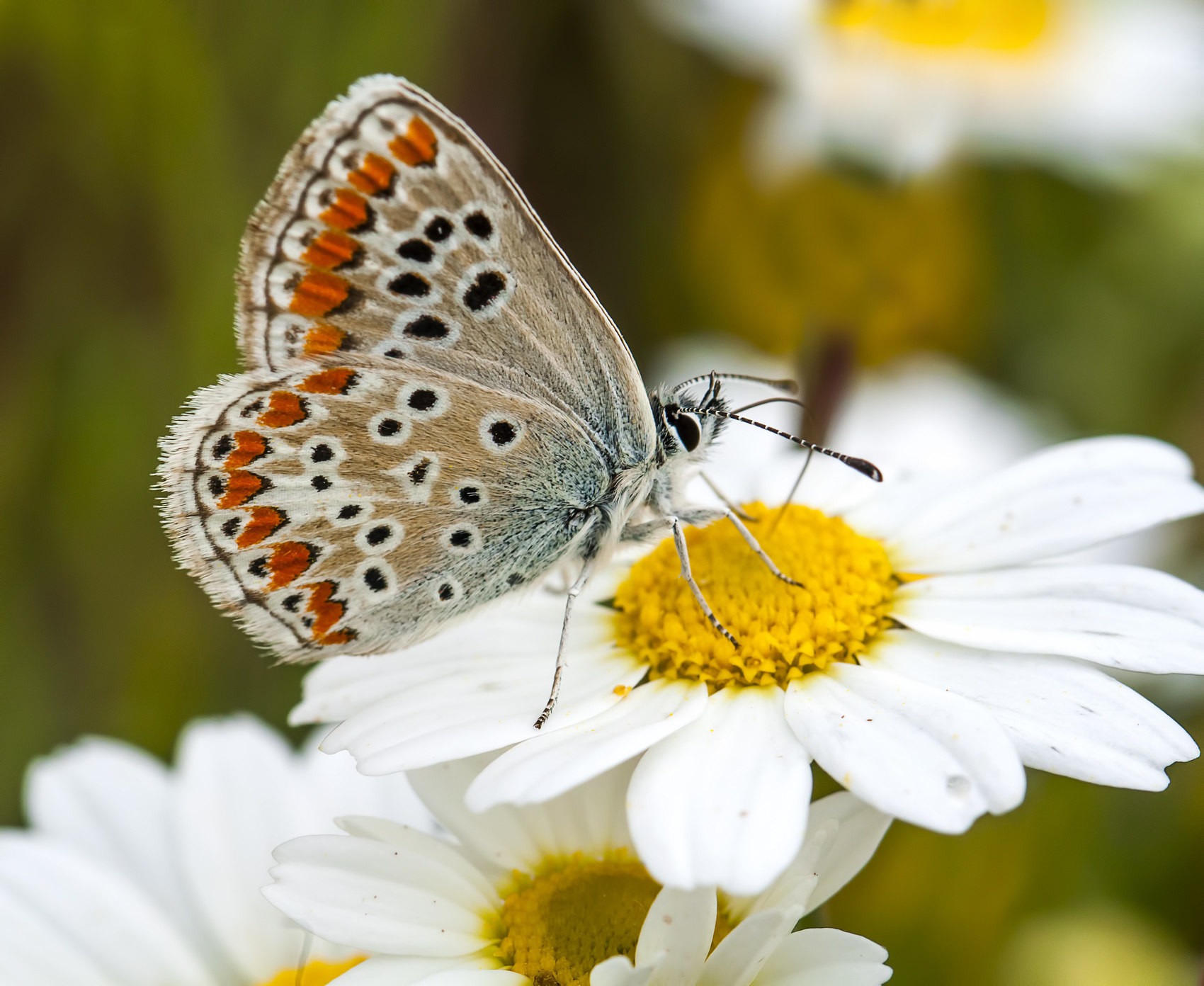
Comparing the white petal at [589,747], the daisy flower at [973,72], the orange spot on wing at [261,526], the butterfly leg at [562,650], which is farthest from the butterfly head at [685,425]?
the daisy flower at [973,72]

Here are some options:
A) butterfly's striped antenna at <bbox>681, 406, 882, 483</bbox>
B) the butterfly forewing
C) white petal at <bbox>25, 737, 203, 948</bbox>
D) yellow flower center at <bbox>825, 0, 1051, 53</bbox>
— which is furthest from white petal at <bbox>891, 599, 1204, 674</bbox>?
yellow flower center at <bbox>825, 0, 1051, 53</bbox>

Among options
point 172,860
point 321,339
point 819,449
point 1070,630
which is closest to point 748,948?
point 1070,630

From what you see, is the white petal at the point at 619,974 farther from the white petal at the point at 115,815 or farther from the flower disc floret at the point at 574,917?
the white petal at the point at 115,815

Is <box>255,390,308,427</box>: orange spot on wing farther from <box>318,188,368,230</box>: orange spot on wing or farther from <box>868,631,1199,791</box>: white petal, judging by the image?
<box>868,631,1199,791</box>: white petal

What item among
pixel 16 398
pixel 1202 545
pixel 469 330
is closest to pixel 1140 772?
pixel 469 330

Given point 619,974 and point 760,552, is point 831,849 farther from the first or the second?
point 760,552

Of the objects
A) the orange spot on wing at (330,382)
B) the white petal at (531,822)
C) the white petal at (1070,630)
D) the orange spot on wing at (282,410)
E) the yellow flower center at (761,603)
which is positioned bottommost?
Result: the white petal at (531,822)

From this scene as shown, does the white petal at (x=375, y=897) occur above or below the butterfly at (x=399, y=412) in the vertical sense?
below
